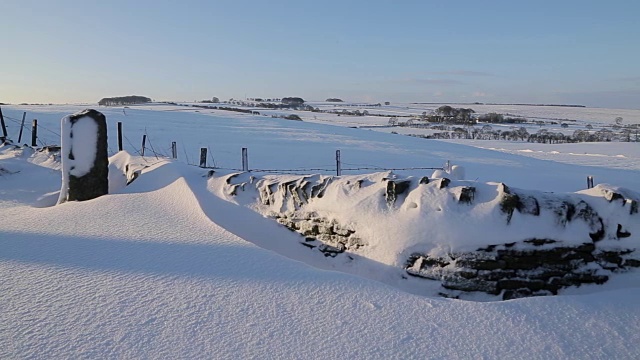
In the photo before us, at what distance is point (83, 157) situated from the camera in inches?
289

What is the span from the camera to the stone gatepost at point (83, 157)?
7.21 metres

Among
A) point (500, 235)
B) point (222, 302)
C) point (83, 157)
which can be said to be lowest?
point (222, 302)

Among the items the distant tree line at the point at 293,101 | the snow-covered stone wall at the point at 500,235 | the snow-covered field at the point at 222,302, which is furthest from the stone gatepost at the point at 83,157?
the distant tree line at the point at 293,101

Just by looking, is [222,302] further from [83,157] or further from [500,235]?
[83,157]

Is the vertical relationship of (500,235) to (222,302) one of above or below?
above

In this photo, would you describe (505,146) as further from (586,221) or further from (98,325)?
(98,325)

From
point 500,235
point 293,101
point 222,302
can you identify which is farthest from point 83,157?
point 293,101

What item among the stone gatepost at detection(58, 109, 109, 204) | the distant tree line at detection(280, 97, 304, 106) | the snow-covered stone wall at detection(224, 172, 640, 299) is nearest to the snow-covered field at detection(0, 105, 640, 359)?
the snow-covered stone wall at detection(224, 172, 640, 299)

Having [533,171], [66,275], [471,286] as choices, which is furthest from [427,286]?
[533,171]

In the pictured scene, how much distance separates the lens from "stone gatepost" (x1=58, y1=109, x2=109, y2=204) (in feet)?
23.7

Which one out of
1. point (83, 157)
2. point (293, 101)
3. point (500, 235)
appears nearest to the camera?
point (500, 235)

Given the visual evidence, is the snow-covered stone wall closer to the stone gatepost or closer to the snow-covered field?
the snow-covered field

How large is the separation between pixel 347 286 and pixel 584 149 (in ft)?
107

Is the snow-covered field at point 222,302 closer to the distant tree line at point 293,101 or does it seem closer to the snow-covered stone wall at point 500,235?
the snow-covered stone wall at point 500,235
